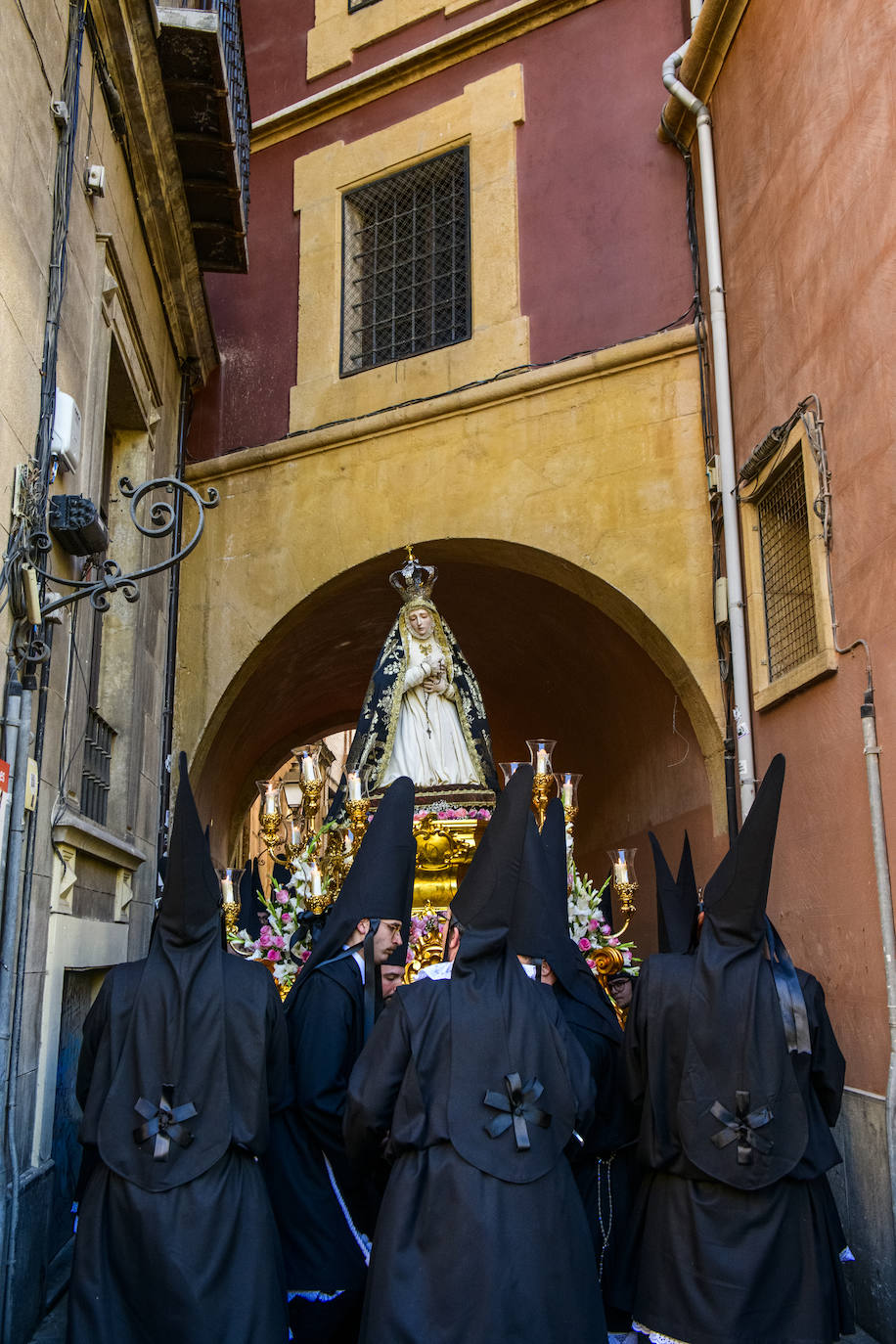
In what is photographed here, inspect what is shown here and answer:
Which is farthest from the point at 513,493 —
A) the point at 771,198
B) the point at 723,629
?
the point at 771,198

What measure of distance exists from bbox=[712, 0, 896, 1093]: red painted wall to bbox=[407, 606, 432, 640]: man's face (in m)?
2.31

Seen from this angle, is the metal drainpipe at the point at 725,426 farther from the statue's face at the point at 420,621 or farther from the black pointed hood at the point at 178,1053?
the black pointed hood at the point at 178,1053

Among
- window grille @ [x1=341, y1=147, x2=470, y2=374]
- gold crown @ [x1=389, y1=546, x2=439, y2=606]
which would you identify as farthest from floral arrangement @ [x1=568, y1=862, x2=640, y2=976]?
window grille @ [x1=341, y1=147, x2=470, y2=374]

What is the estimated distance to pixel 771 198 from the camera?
25.0 ft

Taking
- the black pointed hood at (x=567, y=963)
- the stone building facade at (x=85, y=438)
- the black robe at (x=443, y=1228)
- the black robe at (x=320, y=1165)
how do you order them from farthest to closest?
the stone building facade at (x=85, y=438), the black pointed hood at (x=567, y=963), the black robe at (x=320, y=1165), the black robe at (x=443, y=1228)

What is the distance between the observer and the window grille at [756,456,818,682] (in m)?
7.19

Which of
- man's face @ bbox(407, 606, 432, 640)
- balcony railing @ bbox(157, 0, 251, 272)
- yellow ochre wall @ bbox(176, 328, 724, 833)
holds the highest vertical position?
balcony railing @ bbox(157, 0, 251, 272)

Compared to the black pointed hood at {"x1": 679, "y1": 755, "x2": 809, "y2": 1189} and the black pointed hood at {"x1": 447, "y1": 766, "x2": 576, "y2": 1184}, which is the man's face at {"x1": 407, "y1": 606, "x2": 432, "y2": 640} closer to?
the black pointed hood at {"x1": 679, "y1": 755, "x2": 809, "y2": 1189}

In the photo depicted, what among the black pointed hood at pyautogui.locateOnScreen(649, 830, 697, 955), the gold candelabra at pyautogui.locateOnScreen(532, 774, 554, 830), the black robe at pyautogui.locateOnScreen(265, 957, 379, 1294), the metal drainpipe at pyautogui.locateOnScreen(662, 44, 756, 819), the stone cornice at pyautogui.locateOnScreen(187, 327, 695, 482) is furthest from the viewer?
the stone cornice at pyautogui.locateOnScreen(187, 327, 695, 482)

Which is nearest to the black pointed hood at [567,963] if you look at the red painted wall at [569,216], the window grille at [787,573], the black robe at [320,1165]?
the black robe at [320,1165]

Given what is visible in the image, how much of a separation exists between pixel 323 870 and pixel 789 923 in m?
2.94

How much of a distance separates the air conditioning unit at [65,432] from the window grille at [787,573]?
403 cm

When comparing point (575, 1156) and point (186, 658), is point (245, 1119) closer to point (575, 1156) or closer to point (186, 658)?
point (575, 1156)

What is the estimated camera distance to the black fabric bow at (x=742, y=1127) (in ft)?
14.8
